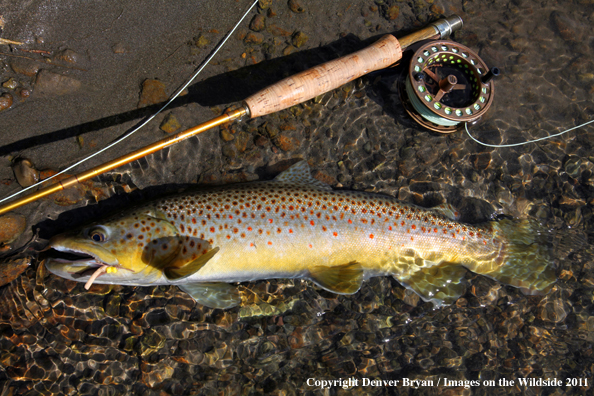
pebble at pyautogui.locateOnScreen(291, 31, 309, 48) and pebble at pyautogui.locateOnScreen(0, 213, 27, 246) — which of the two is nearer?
pebble at pyautogui.locateOnScreen(0, 213, 27, 246)

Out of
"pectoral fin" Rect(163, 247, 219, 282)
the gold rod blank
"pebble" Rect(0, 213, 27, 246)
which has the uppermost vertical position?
the gold rod blank

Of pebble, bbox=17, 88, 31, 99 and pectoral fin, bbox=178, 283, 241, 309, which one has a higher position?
pebble, bbox=17, 88, 31, 99

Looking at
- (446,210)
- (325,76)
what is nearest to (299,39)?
(325,76)

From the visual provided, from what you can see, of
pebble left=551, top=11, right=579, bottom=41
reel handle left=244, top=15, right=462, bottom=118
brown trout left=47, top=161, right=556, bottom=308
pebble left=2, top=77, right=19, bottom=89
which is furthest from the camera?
pebble left=551, top=11, right=579, bottom=41

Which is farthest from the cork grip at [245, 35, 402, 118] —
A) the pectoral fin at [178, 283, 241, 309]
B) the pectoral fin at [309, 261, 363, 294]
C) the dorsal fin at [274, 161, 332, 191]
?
the pectoral fin at [178, 283, 241, 309]

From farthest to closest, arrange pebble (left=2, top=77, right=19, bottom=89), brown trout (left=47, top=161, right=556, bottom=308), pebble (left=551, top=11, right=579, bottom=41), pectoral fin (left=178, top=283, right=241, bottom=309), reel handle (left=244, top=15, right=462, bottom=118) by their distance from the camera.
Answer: pebble (left=551, top=11, right=579, bottom=41)
pebble (left=2, top=77, right=19, bottom=89)
pectoral fin (left=178, top=283, right=241, bottom=309)
reel handle (left=244, top=15, right=462, bottom=118)
brown trout (left=47, top=161, right=556, bottom=308)

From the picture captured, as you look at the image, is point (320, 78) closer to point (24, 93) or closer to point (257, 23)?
point (257, 23)

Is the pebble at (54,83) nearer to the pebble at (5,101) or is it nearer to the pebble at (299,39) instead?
the pebble at (5,101)

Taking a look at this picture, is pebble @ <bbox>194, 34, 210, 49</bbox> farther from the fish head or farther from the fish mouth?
the fish mouth

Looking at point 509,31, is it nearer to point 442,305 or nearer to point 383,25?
point 383,25
